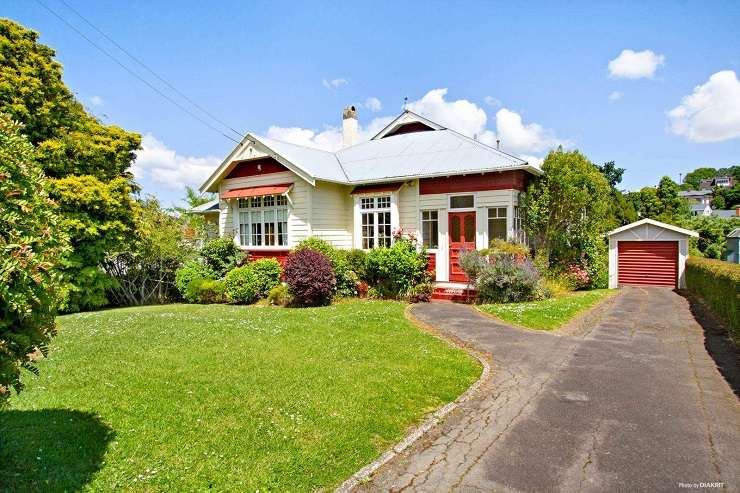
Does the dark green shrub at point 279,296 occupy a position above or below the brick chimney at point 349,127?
below

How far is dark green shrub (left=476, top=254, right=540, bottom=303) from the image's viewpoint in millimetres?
12875

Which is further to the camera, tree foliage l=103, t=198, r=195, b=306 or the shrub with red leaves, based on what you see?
tree foliage l=103, t=198, r=195, b=306

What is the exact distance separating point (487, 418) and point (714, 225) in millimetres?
36773

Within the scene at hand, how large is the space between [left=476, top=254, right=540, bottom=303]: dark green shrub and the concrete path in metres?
4.36

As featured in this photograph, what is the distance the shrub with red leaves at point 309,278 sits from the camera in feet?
44.9

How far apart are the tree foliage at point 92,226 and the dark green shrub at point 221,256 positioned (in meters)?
2.82

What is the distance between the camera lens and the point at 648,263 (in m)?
18.6

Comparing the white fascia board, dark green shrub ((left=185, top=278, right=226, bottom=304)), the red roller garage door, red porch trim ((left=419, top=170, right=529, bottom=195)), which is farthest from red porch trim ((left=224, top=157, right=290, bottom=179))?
the red roller garage door

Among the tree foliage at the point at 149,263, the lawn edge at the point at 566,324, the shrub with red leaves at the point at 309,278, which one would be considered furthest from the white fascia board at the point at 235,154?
the lawn edge at the point at 566,324

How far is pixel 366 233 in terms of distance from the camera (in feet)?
55.8

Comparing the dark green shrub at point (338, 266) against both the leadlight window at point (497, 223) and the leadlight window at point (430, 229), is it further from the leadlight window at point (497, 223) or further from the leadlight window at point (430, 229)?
the leadlight window at point (497, 223)

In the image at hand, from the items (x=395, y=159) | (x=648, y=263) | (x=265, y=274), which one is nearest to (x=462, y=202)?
(x=395, y=159)

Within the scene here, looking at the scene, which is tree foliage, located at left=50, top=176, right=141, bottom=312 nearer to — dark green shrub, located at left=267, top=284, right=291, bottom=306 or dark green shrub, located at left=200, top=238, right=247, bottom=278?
dark green shrub, located at left=200, top=238, right=247, bottom=278

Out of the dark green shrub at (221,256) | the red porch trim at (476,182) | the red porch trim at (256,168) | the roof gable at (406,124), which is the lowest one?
the dark green shrub at (221,256)
